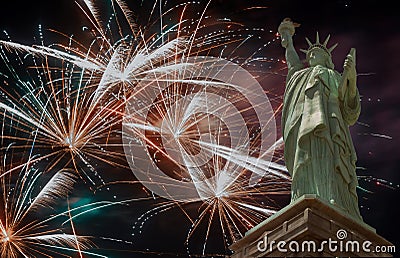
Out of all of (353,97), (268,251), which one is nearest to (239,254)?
(268,251)

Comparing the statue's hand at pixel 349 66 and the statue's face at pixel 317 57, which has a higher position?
the statue's face at pixel 317 57

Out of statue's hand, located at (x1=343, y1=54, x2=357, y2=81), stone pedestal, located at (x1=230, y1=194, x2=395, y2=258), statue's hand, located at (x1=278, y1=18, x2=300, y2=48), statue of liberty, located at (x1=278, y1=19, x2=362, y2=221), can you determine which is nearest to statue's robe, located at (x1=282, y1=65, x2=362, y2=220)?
statue of liberty, located at (x1=278, y1=19, x2=362, y2=221)

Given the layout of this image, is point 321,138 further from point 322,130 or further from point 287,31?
point 287,31

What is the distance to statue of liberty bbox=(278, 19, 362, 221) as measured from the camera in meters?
13.4

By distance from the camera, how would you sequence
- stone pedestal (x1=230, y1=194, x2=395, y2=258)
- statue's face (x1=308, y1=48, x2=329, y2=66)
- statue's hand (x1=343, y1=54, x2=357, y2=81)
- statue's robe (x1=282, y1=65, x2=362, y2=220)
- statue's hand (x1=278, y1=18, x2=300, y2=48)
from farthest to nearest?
statue's hand (x1=278, y1=18, x2=300, y2=48) → statue's face (x1=308, y1=48, x2=329, y2=66) → statue's hand (x1=343, y1=54, x2=357, y2=81) → statue's robe (x1=282, y1=65, x2=362, y2=220) → stone pedestal (x1=230, y1=194, x2=395, y2=258)

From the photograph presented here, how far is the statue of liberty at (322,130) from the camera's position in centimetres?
1338

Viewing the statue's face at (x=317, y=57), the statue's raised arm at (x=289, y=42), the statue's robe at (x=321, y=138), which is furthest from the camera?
the statue's raised arm at (x=289, y=42)

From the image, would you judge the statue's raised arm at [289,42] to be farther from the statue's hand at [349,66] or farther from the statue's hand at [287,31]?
the statue's hand at [349,66]

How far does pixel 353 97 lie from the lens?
48.1 feet

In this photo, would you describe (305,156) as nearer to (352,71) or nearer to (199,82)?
(352,71)

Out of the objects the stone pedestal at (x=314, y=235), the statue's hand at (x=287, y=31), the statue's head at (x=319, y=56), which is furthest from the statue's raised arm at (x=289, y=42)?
the stone pedestal at (x=314, y=235)

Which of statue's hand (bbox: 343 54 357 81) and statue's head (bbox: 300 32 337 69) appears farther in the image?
statue's head (bbox: 300 32 337 69)

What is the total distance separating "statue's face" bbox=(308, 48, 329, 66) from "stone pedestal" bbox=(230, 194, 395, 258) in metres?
4.22

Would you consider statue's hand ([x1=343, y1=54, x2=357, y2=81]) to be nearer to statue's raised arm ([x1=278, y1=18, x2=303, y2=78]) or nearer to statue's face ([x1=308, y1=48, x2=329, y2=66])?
statue's face ([x1=308, y1=48, x2=329, y2=66])
